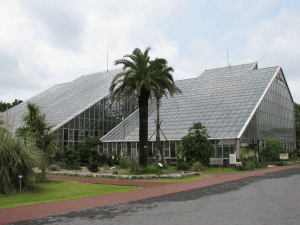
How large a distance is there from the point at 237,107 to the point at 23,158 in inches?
1088

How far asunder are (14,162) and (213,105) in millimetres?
29427

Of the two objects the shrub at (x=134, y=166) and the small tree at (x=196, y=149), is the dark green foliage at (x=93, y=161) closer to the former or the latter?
the shrub at (x=134, y=166)

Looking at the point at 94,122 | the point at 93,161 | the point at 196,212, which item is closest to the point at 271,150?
the point at 93,161

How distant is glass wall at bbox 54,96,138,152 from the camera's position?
38484mm

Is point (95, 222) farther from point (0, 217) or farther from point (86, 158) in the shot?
point (86, 158)

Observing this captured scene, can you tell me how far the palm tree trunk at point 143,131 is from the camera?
23.4 meters

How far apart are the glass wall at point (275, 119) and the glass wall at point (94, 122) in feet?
57.9

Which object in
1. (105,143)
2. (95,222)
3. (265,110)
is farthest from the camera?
(105,143)

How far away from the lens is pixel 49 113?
147 feet

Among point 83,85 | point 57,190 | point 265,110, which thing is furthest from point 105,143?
point 57,190

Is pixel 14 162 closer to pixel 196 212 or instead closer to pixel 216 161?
pixel 196 212

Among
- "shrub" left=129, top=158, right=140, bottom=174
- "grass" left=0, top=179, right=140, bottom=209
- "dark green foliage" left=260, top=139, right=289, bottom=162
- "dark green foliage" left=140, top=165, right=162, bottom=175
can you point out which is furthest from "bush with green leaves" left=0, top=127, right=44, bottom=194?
"dark green foliage" left=260, top=139, right=289, bottom=162

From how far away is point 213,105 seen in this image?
128 feet

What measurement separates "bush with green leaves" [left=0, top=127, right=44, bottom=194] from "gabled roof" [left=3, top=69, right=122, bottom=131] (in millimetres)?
21826
